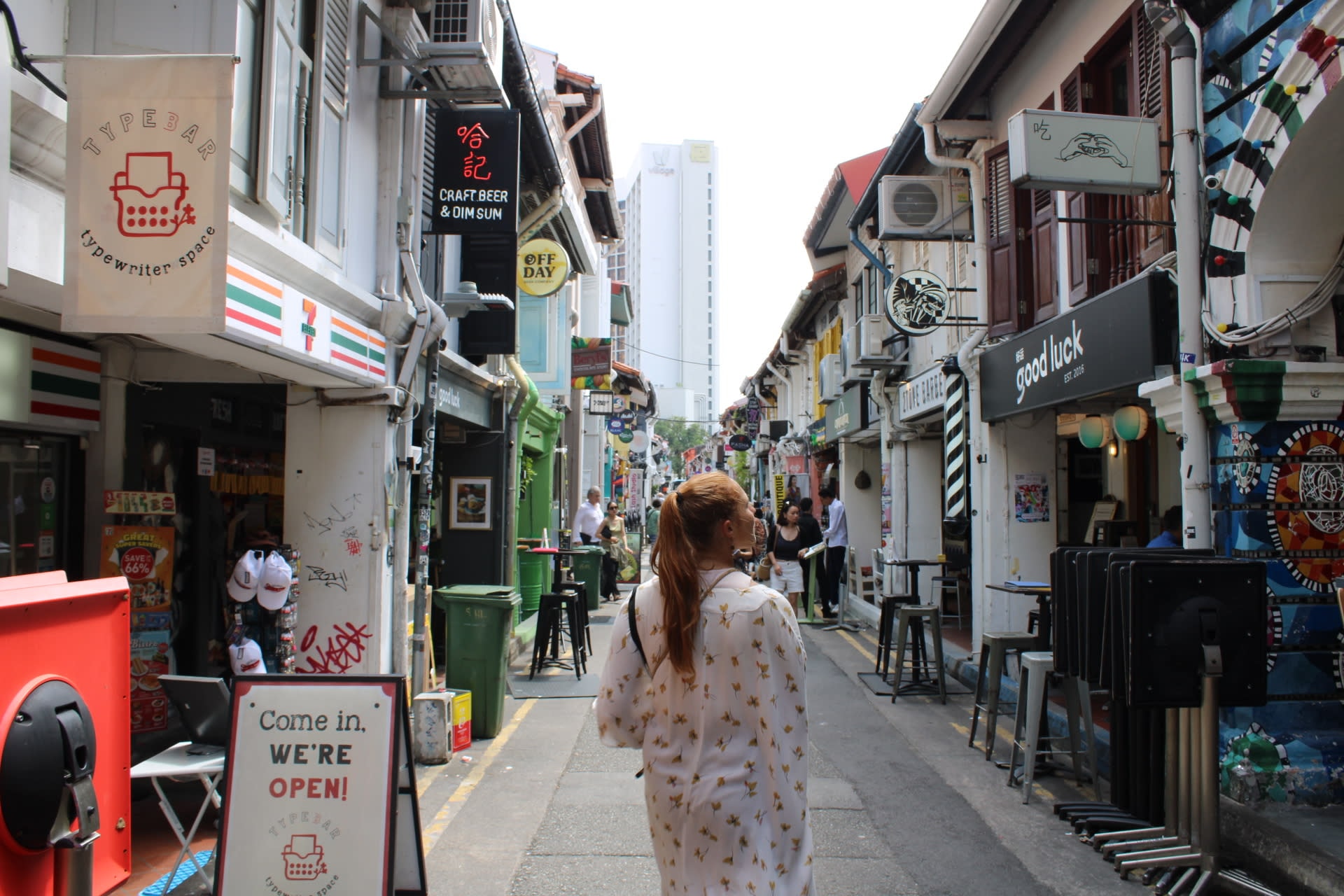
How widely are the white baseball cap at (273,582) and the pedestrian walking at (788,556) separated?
300 inches

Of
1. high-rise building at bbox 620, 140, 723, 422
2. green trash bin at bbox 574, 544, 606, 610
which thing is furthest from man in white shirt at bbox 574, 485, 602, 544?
high-rise building at bbox 620, 140, 723, 422

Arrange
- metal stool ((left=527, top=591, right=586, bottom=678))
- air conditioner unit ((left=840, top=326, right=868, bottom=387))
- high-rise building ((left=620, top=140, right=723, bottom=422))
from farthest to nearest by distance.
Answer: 1. high-rise building ((left=620, top=140, right=723, bottom=422))
2. air conditioner unit ((left=840, top=326, right=868, bottom=387))
3. metal stool ((left=527, top=591, right=586, bottom=678))

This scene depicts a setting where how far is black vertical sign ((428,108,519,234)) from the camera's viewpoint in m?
8.13

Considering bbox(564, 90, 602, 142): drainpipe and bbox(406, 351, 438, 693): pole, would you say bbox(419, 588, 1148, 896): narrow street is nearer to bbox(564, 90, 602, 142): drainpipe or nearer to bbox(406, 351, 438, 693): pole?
bbox(406, 351, 438, 693): pole

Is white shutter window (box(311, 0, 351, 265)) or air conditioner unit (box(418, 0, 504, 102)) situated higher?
air conditioner unit (box(418, 0, 504, 102))

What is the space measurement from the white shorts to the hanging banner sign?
981cm

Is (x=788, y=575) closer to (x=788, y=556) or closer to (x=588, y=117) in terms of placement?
(x=788, y=556)

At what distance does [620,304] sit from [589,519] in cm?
1413

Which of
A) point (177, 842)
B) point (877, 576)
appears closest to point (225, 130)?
point (177, 842)

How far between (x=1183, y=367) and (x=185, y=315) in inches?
215

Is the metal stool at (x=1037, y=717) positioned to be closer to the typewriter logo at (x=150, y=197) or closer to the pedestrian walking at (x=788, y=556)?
the typewriter logo at (x=150, y=197)

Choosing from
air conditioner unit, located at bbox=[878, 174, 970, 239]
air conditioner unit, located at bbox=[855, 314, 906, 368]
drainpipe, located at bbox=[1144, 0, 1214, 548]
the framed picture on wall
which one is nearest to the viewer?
drainpipe, located at bbox=[1144, 0, 1214, 548]

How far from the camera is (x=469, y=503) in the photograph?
38.6 ft

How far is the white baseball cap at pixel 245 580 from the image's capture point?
607cm
